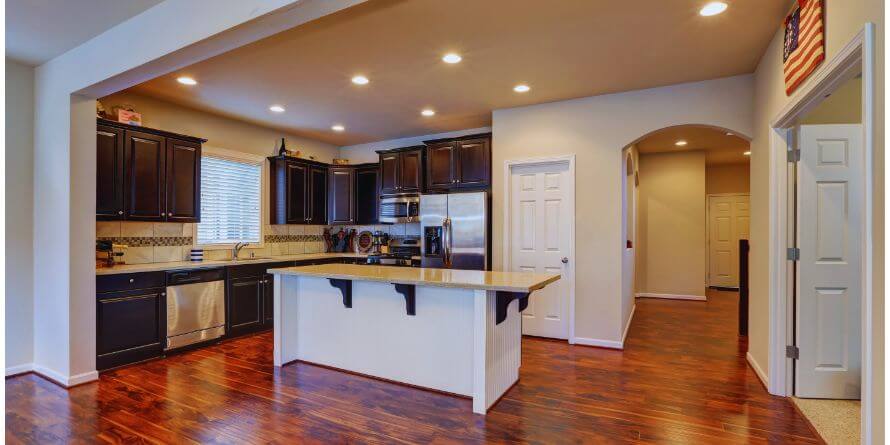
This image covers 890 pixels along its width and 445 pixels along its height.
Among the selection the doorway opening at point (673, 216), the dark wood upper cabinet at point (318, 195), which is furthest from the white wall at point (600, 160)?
the dark wood upper cabinet at point (318, 195)

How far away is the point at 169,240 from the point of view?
15.9 ft

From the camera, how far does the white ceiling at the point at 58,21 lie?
2.80 m

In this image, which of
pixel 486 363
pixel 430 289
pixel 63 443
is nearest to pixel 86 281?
pixel 63 443

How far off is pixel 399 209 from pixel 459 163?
3.75 ft

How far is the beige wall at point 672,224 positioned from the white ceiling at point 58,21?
747cm

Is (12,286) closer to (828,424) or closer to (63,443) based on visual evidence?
(63,443)

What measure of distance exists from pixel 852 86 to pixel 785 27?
83 centimetres

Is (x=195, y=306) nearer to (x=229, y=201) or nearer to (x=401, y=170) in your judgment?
(x=229, y=201)

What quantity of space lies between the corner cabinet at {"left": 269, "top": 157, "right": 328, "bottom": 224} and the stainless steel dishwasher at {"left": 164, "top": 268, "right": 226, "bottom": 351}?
1417 millimetres

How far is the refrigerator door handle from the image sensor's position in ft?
17.3

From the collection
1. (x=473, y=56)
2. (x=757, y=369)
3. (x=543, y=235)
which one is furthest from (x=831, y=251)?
(x=473, y=56)

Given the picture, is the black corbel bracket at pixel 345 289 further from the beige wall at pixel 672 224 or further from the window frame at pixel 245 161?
the beige wall at pixel 672 224

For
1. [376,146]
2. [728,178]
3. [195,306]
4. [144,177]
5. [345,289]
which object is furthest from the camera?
[728,178]

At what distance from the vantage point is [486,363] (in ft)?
9.72
